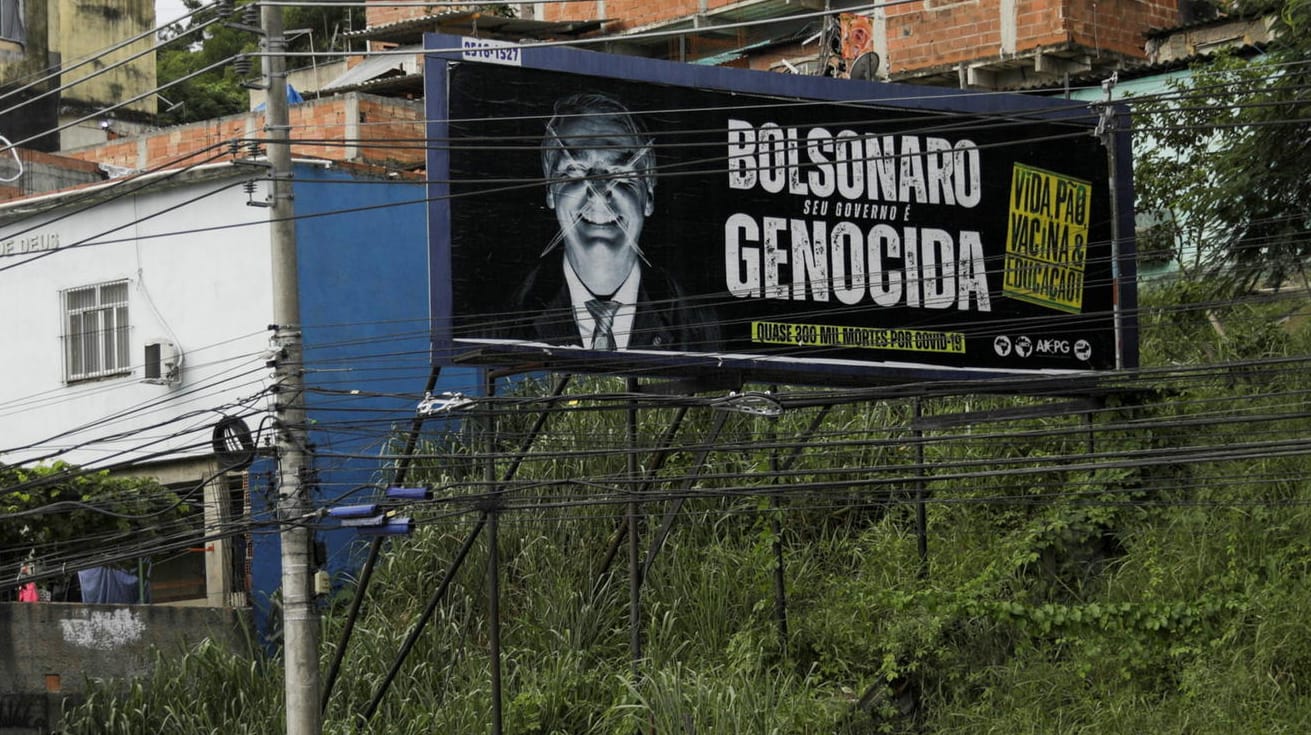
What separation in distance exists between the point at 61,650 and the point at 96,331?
5.72m

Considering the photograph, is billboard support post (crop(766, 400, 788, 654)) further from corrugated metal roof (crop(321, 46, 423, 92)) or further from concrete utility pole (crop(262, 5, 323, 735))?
corrugated metal roof (crop(321, 46, 423, 92))

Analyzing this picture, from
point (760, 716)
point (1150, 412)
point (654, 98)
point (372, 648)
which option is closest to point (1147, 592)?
point (1150, 412)

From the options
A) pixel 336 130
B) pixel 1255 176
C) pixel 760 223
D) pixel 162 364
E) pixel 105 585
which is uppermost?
pixel 336 130

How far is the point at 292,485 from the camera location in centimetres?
1323

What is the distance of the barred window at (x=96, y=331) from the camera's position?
22797 mm

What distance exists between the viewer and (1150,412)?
1866 centimetres

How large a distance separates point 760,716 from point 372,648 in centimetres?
456

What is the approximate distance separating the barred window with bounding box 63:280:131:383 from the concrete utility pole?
392 inches

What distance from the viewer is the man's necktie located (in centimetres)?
1573

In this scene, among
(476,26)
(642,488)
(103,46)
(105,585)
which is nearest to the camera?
(642,488)

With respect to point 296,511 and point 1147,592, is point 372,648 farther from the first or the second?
point 1147,592

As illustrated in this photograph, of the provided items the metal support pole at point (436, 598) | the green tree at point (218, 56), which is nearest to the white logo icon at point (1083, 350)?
the metal support pole at point (436, 598)

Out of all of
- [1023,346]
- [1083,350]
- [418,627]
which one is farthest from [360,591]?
[1083,350]

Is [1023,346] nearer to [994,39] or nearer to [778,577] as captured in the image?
[778,577]
